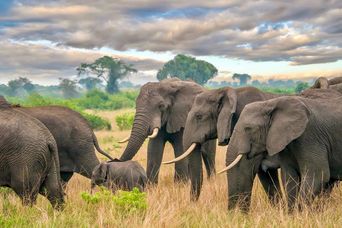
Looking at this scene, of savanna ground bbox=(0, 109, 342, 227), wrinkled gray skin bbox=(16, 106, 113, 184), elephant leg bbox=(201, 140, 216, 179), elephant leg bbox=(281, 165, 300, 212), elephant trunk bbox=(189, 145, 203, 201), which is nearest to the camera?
savanna ground bbox=(0, 109, 342, 227)

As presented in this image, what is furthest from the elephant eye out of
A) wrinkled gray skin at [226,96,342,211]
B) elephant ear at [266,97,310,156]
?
elephant ear at [266,97,310,156]

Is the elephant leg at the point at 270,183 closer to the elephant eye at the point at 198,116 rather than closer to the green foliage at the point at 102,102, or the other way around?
the elephant eye at the point at 198,116

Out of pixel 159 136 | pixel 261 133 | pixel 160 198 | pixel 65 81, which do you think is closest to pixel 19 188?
pixel 160 198

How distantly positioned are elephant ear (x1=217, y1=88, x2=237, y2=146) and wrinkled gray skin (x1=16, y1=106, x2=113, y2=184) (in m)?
2.81

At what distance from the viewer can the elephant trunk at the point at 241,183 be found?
708 cm

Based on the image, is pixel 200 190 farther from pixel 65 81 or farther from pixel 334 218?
pixel 65 81

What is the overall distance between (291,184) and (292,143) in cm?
52

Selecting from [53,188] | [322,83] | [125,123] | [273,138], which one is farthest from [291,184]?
[125,123]

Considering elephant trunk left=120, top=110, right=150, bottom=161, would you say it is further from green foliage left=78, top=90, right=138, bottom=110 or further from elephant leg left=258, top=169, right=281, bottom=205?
green foliage left=78, top=90, right=138, bottom=110

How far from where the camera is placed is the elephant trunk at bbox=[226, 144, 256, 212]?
7.08 meters

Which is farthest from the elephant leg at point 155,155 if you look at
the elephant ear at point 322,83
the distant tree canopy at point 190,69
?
the distant tree canopy at point 190,69

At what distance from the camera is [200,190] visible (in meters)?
8.58

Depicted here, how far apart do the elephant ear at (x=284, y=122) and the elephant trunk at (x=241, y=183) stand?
506mm

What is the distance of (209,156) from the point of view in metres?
11.6
